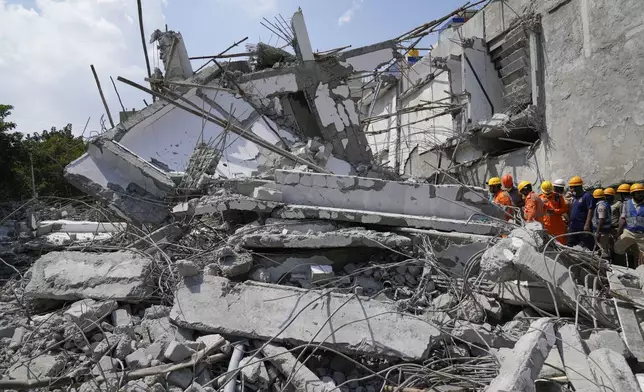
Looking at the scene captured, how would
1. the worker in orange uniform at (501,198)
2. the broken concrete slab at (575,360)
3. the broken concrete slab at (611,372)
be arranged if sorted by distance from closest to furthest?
the broken concrete slab at (611,372)
the broken concrete slab at (575,360)
the worker in orange uniform at (501,198)

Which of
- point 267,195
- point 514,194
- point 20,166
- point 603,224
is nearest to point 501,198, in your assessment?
point 514,194

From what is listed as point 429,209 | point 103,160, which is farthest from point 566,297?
point 103,160

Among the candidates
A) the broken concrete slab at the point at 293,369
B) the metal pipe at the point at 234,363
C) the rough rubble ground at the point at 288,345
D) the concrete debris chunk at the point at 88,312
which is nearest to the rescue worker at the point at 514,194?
the rough rubble ground at the point at 288,345

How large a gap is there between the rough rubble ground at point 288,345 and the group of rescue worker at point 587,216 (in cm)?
137

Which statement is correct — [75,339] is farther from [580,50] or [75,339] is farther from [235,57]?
[580,50]

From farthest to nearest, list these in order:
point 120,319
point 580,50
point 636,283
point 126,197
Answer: point 580,50 → point 126,197 → point 636,283 → point 120,319

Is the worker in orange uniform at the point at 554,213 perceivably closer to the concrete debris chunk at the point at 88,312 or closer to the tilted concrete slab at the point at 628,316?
the tilted concrete slab at the point at 628,316

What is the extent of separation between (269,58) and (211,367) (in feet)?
22.3

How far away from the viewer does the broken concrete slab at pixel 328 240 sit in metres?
4.34

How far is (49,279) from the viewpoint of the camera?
407cm

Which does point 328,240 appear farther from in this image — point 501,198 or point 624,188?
point 624,188

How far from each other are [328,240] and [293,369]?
1.55 m

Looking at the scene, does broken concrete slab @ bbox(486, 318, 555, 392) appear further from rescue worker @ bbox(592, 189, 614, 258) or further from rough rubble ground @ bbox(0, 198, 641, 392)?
rescue worker @ bbox(592, 189, 614, 258)

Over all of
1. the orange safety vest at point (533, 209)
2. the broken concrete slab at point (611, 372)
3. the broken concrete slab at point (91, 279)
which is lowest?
the broken concrete slab at point (611, 372)
